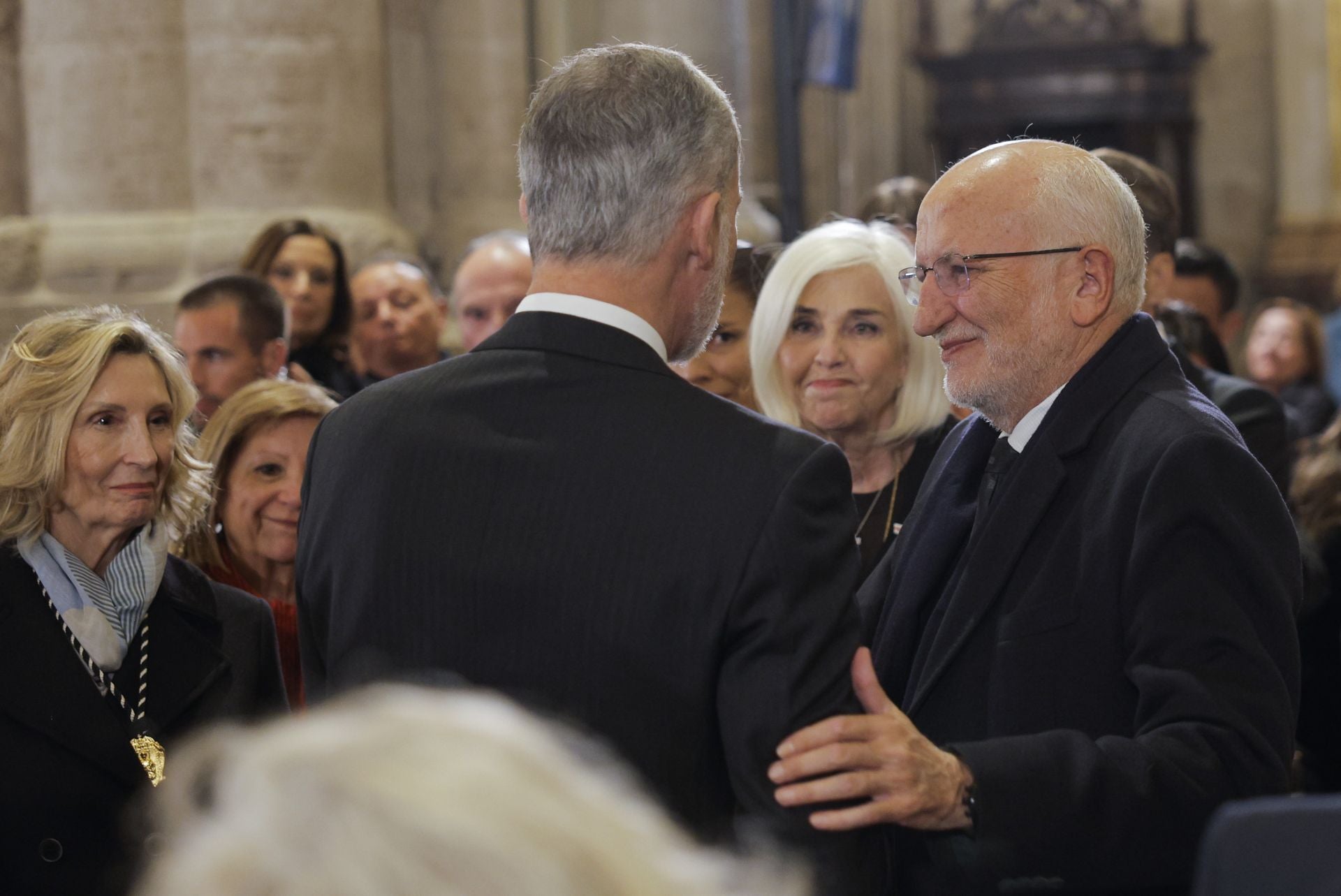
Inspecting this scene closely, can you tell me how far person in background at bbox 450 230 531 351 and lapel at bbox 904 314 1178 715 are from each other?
3.04 metres

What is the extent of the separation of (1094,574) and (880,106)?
45.9ft

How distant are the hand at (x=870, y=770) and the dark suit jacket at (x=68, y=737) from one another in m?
1.40

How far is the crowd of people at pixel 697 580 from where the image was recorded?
201 centimetres

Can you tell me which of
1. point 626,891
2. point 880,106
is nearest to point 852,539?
point 626,891

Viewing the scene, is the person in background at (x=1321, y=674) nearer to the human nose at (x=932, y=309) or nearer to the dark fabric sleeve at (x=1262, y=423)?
the dark fabric sleeve at (x=1262, y=423)

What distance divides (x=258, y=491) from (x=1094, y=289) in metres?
2.09

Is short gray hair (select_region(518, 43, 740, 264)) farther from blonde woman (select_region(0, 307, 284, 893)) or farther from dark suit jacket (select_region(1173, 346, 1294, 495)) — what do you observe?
dark suit jacket (select_region(1173, 346, 1294, 495))

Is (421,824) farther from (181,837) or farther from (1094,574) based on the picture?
(1094,574)

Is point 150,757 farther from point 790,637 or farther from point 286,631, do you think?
point 790,637

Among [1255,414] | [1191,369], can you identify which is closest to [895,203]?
[1191,369]

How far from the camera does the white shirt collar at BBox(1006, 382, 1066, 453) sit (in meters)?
2.70

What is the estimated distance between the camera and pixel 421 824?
1.04m

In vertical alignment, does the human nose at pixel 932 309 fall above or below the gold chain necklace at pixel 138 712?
above

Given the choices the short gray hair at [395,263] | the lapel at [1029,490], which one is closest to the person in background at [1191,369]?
the lapel at [1029,490]
